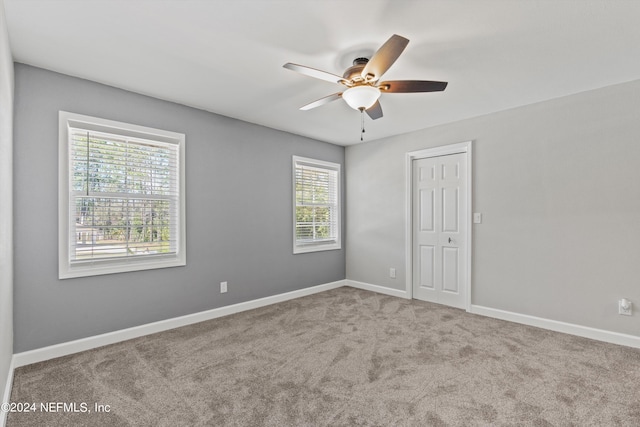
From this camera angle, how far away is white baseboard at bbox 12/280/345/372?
2557mm

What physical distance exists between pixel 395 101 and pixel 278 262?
2580 millimetres

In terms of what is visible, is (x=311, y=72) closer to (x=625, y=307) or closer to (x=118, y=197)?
(x=118, y=197)

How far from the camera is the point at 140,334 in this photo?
123 inches

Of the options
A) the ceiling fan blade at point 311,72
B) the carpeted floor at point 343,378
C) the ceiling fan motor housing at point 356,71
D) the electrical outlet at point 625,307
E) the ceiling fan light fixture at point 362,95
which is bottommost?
the carpeted floor at point 343,378

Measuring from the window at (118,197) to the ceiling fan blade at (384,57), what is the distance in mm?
2272

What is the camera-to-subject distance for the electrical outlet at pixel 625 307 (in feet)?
9.50

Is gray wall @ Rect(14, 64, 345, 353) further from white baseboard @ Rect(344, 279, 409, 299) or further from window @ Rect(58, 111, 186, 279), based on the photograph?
white baseboard @ Rect(344, 279, 409, 299)

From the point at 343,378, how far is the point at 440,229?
2.68 m

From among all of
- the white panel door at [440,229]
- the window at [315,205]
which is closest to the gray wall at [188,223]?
the window at [315,205]

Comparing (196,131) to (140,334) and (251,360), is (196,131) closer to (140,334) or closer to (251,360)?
(140,334)

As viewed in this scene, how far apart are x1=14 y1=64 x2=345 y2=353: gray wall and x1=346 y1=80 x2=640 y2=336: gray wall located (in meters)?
2.29

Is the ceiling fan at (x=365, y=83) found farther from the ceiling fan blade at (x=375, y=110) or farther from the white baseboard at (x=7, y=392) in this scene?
the white baseboard at (x=7, y=392)

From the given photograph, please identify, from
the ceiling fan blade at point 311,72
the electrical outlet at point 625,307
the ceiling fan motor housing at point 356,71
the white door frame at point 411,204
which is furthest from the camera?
the white door frame at point 411,204

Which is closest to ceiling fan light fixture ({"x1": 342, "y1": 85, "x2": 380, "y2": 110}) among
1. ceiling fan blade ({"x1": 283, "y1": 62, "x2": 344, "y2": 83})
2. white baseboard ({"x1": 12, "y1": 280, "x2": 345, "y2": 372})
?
ceiling fan blade ({"x1": 283, "y1": 62, "x2": 344, "y2": 83})
